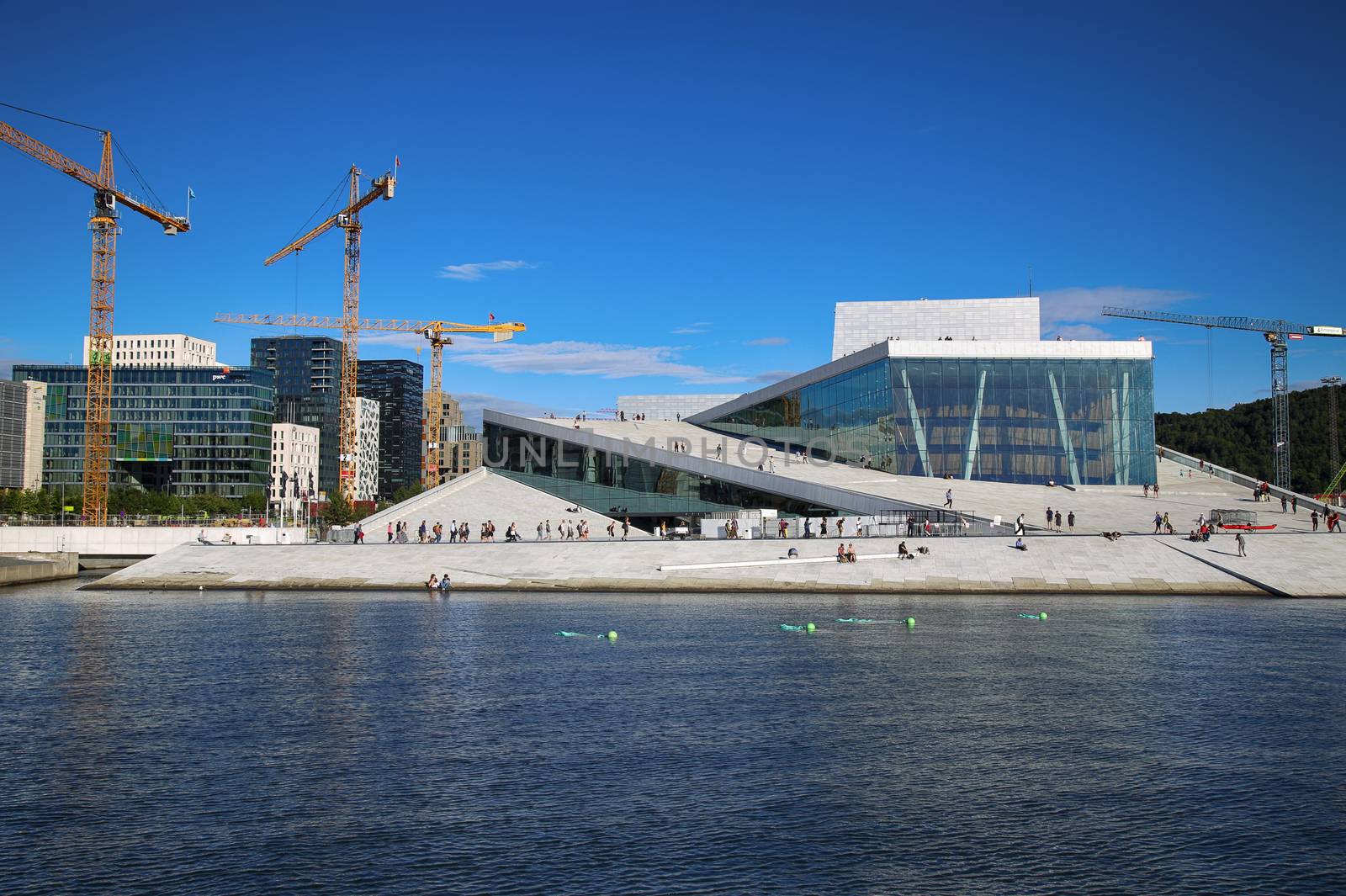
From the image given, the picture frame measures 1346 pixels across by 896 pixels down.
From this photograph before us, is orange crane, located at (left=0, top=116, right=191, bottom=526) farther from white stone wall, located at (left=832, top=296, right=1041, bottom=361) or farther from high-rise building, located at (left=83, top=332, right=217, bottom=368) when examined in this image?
high-rise building, located at (left=83, top=332, right=217, bottom=368)

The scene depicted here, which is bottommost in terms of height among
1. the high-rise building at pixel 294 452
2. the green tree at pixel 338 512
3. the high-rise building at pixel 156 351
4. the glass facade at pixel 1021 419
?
the green tree at pixel 338 512

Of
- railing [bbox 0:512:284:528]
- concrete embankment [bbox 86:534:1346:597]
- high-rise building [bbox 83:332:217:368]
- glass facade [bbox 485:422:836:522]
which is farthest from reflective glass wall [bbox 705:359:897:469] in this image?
high-rise building [bbox 83:332:217:368]

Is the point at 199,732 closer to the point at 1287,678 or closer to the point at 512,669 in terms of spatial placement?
the point at 512,669

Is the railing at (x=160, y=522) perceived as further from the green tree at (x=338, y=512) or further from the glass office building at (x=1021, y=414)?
the glass office building at (x=1021, y=414)

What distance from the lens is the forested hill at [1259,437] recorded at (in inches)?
4934

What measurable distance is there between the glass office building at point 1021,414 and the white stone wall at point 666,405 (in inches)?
1567

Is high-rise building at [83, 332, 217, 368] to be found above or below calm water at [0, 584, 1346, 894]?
above

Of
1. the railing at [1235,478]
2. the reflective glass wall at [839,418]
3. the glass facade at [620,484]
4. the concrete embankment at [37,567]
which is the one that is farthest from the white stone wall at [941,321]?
the concrete embankment at [37,567]

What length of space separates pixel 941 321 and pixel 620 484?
22997 millimetres

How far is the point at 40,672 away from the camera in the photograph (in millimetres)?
25219

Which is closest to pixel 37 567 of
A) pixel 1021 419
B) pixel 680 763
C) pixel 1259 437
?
pixel 1021 419

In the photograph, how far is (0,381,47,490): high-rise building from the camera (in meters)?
135

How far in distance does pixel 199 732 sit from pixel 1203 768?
1576cm

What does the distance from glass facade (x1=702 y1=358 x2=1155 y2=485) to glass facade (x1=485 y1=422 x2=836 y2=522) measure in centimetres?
929
